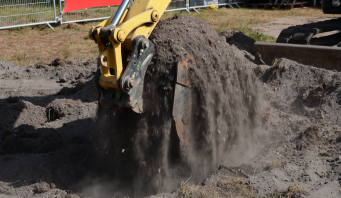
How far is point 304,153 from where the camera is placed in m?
3.68

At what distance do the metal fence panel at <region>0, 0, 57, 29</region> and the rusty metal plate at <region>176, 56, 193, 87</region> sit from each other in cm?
959

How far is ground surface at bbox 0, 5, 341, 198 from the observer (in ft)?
10.2

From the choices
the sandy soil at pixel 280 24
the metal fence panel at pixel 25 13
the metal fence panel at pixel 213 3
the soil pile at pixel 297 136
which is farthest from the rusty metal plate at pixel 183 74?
the metal fence panel at pixel 213 3

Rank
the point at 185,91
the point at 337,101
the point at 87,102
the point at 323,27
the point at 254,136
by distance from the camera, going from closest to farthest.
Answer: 1. the point at 185,91
2. the point at 254,136
3. the point at 337,101
4. the point at 87,102
5. the point at 323,27

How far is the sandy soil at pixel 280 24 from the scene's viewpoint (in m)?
10.8

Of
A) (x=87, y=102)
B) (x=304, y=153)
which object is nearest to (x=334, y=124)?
(x=304, y=153)

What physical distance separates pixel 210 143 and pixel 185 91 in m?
0.62

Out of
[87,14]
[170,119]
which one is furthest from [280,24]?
[170,119]

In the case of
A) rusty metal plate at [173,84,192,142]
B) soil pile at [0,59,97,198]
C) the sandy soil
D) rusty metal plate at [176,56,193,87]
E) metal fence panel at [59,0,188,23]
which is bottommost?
soil pile at [0,59,97,198]

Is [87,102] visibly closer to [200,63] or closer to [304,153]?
[200,63]

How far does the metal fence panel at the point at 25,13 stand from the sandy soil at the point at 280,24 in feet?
22.0

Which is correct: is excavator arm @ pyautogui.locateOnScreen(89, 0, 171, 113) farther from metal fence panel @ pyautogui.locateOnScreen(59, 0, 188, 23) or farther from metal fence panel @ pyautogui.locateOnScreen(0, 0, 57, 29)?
metal fence panel @ pyautogui.locateOnScreen(59, 0, 188, 23)

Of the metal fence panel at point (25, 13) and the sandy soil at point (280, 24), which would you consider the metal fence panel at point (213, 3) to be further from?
the metal fence panel at point (25, 13)

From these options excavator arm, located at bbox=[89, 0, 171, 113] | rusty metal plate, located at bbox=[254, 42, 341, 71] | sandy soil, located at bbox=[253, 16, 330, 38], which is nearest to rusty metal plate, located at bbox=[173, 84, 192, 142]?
excavator arm, located at bbox=[89, 0, 171, 113]
